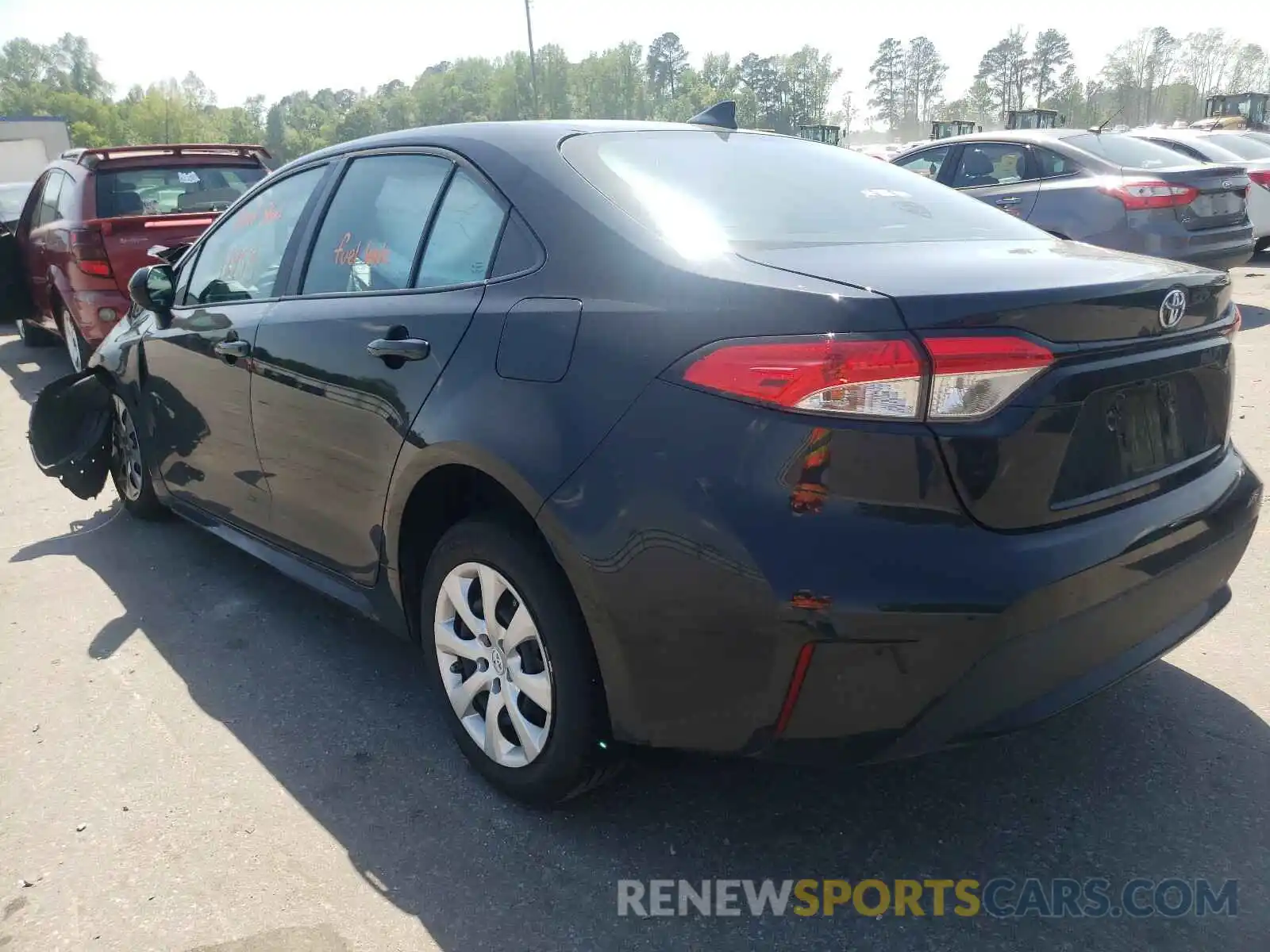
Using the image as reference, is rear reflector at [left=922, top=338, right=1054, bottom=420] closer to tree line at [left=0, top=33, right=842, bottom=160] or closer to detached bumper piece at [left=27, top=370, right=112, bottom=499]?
detached bumper piece at [left=27, top=370, right=112, bottom=499]

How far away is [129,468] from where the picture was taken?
4867 mm

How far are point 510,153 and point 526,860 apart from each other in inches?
69.8

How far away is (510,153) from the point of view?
266cm

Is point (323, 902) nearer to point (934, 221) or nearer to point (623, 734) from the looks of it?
point (623, 734)

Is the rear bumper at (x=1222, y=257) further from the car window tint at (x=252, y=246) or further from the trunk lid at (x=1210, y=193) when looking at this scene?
the car window tint at (x=252, y=246)

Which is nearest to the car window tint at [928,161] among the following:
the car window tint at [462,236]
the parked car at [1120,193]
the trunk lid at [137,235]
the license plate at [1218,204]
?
the parked car at [1120,193]

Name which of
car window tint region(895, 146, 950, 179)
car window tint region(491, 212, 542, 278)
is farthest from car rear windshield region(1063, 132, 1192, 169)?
car window tint region(491, 212, 542, 278)

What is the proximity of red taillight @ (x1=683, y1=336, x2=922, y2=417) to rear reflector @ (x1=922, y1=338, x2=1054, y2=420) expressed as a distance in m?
0.04

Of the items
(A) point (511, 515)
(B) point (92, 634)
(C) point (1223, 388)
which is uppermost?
(C) point (1223, 388)

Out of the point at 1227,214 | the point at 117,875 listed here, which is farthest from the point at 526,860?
the point at 1227,214

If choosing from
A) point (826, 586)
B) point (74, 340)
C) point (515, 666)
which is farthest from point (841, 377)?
point (74, 340)

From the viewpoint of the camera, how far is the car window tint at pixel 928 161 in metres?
9.37

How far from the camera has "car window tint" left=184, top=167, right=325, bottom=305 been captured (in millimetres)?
3480

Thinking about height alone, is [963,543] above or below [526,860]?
above
